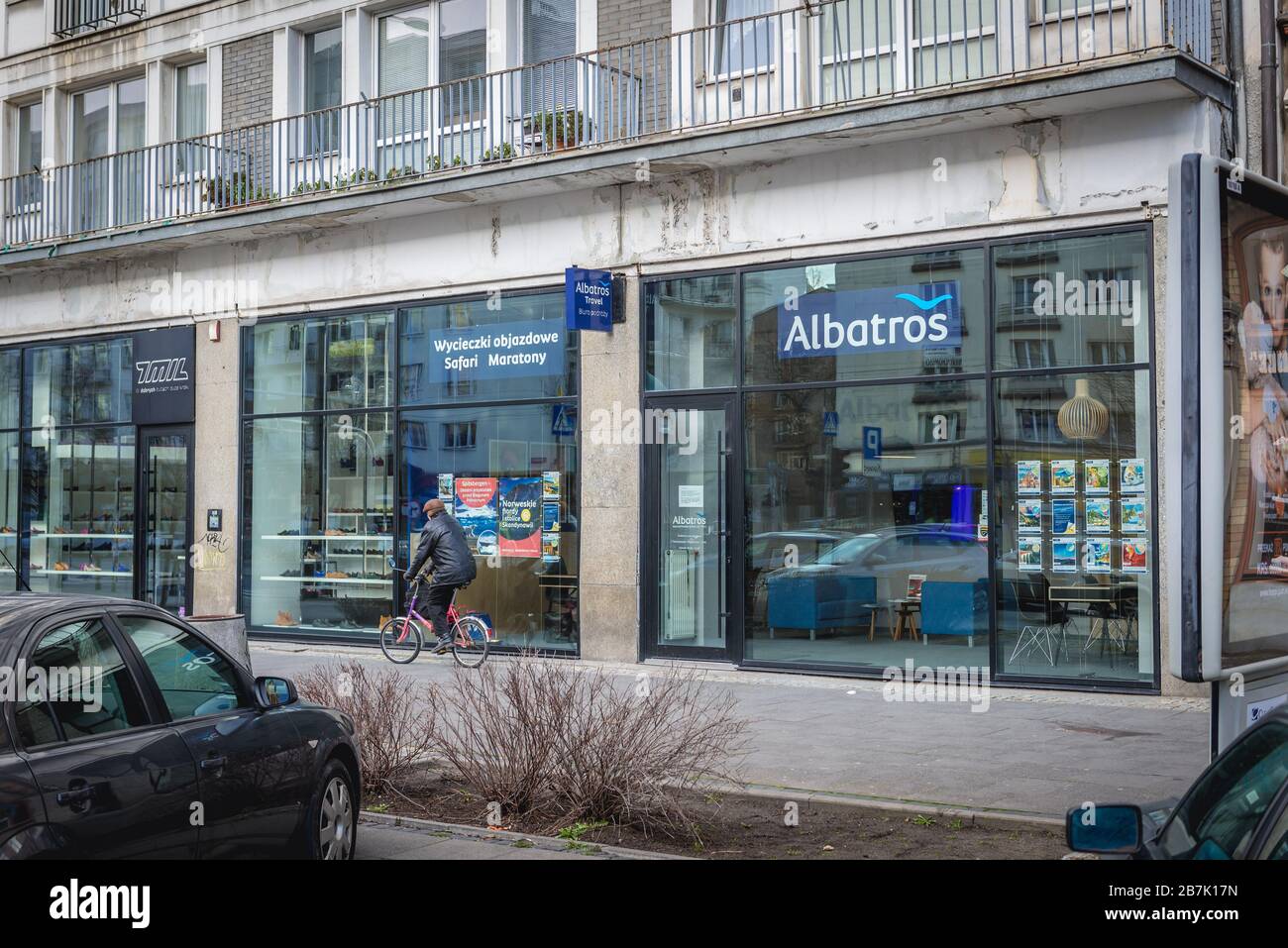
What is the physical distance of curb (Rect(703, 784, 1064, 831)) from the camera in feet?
25.4

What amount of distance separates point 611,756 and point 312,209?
1186cm

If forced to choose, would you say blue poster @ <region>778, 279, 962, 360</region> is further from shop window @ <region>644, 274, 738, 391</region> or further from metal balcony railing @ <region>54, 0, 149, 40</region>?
metal balcony railing @ <region>54, 0, 149, 40</region>

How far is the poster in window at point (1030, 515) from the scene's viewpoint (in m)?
13.6

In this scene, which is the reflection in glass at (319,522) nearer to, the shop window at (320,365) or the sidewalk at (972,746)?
the shop window at (320,365)

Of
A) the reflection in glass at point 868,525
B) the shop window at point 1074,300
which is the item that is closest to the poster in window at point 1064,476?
the reflection in glass at point 868,525

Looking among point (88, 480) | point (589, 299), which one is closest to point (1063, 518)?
point (589, 299)

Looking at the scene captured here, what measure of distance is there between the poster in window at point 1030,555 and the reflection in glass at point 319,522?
316 inches

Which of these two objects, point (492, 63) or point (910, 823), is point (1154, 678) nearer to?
point (910, 823)

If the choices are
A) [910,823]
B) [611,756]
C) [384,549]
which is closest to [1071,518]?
[910,823]

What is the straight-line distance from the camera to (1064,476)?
13.4 meters

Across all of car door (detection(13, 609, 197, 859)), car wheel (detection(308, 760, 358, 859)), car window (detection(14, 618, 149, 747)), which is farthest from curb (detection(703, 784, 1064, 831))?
car window (detection(14, 618, 149, 747))

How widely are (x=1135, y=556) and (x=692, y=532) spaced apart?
15.4ft

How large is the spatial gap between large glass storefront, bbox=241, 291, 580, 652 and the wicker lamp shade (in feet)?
18.2

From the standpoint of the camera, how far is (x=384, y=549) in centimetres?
1823
